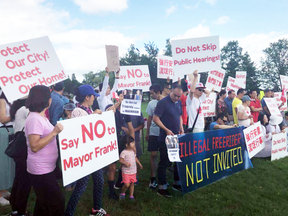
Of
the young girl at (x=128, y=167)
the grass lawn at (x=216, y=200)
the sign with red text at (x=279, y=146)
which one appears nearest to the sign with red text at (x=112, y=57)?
the young girl at (x=128, y=167)

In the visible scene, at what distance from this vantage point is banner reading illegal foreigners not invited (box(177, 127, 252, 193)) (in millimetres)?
4344

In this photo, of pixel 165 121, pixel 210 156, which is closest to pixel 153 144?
pixel 165 121

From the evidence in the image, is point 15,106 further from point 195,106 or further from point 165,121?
point 195,106

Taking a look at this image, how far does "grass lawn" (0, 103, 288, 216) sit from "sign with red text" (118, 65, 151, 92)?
300cm

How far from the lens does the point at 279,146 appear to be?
22.4 ft

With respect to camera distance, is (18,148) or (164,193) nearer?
(18,148)

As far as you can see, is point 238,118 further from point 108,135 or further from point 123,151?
point 108,135

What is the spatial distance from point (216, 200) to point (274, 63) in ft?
223

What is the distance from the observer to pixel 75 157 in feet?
8.93

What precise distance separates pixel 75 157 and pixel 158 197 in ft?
7.31

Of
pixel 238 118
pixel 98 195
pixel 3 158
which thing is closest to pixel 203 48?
pixel 238 118

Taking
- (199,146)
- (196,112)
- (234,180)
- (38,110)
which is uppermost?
(38,110)

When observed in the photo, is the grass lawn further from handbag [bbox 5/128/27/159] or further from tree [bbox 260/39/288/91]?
tree [bbox 260/39/288/91]

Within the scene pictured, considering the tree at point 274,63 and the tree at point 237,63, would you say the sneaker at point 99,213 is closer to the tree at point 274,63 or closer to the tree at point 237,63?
the tree at point 237,63
